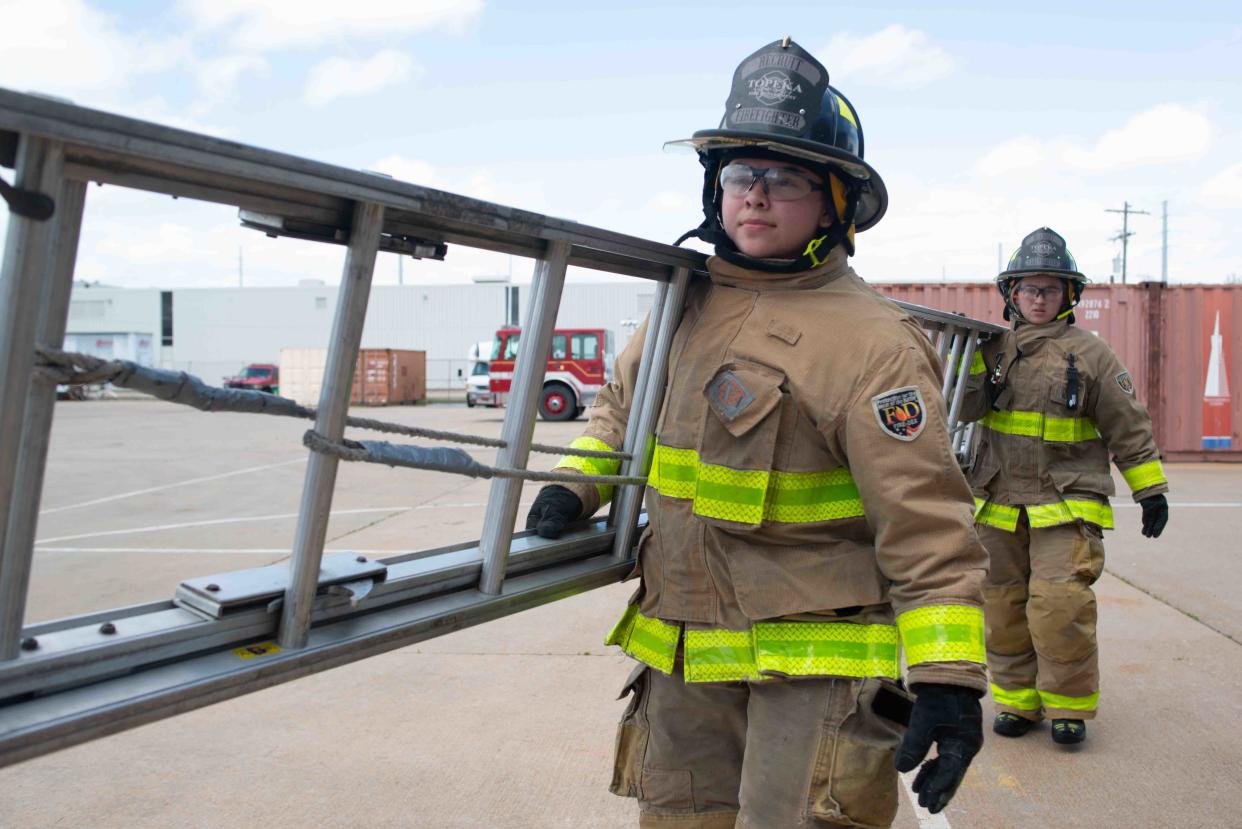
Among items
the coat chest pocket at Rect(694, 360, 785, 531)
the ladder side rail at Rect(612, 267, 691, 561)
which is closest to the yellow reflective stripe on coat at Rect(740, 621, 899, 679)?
the coat chest pocket at Rect(694, 360, 785, 531)

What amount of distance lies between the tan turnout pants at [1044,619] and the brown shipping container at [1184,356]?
9554 millimetres

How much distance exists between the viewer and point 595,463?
7.12ft

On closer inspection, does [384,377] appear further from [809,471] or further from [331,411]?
[331,411]

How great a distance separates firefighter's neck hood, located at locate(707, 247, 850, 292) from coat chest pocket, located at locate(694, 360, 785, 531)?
0.72ft

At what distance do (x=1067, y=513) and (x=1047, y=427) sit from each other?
0.36 m

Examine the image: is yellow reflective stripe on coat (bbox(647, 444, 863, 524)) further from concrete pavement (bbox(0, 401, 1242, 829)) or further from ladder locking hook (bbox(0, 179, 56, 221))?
concrete pavement (bbox(0, 401, 1242, 829))

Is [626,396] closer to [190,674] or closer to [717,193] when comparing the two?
[717,193]

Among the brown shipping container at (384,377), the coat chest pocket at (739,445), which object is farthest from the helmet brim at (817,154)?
the brown shipping container at (384,377)

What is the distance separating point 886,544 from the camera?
1.74 metres

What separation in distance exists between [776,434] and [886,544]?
0.29 metres

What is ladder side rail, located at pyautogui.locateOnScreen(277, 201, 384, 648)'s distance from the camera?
56.7 inches

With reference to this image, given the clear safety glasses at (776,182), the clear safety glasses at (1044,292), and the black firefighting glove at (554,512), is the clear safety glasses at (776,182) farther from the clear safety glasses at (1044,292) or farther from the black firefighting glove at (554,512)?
the clear safety glasses at (1044,292)

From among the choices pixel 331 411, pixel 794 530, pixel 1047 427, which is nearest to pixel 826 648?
pixel 794 530

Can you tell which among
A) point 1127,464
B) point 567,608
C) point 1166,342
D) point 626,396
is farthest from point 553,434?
point 626,396
